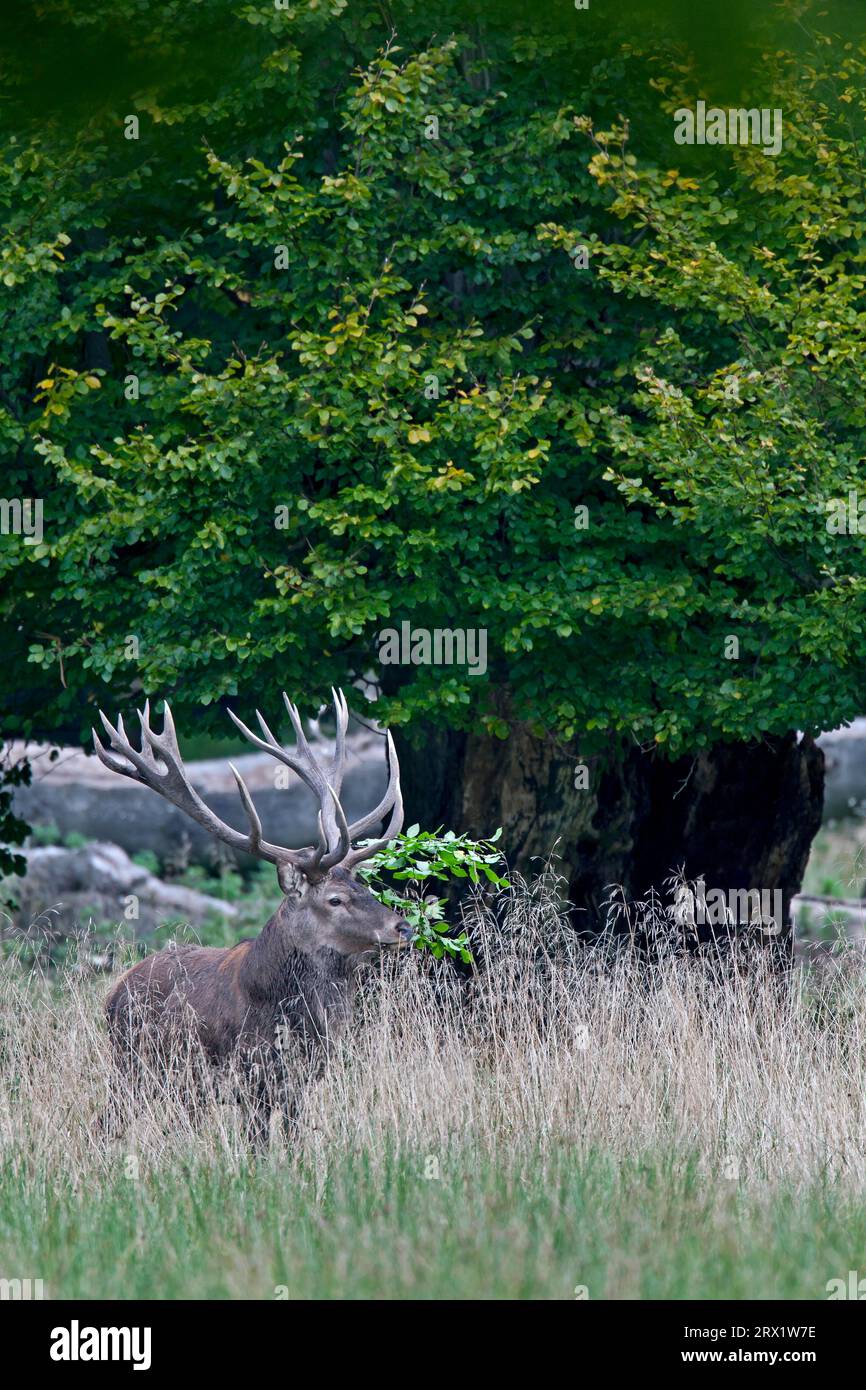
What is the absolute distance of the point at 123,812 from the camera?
76.6 feet

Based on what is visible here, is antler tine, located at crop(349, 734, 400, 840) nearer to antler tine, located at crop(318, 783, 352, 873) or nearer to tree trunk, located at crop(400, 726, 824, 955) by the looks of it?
antler tine, located at crop(318, 783, 352, 873)

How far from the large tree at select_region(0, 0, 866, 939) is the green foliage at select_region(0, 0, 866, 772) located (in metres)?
0.03

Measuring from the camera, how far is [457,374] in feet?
35.4

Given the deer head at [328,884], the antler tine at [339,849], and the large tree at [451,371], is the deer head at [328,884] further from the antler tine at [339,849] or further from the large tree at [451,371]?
the large tree at [451,371]

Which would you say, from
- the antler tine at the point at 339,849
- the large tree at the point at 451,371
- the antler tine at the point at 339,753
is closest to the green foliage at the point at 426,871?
the antler tine at the point at 339,753

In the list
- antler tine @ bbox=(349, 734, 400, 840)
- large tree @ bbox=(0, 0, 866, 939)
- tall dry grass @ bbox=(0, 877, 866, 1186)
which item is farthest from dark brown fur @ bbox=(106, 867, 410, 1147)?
large tree @ bbox=(0, 0, 866, 939)

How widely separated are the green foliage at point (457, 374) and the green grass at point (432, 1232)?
3.71 metres

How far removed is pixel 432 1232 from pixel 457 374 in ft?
19.4

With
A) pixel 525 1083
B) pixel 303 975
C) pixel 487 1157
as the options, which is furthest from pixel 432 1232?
pixel 303 975

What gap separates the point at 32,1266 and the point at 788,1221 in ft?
9.50

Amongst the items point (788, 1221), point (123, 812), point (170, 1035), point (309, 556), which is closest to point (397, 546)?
point (309, 556)

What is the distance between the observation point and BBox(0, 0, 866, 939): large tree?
10.1 m

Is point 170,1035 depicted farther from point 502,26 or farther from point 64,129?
point 502,26

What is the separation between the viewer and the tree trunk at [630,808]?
1165 centimetres
